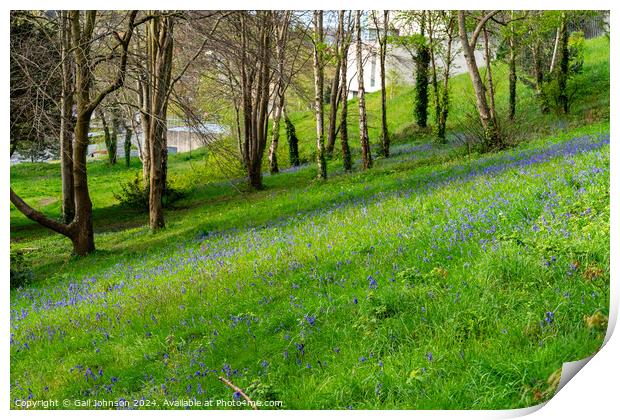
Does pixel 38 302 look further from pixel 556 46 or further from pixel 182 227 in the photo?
pixel 556 46

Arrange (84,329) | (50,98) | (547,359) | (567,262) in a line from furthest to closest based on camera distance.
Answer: (50,98) < (84,329) < (567,262) < (547,359)

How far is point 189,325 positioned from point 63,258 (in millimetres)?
2606

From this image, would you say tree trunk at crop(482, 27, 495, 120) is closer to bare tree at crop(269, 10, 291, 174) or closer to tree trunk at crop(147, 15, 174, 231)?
bare tree at crop(269, 10, 291, 174)

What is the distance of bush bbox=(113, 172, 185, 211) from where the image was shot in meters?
6.69

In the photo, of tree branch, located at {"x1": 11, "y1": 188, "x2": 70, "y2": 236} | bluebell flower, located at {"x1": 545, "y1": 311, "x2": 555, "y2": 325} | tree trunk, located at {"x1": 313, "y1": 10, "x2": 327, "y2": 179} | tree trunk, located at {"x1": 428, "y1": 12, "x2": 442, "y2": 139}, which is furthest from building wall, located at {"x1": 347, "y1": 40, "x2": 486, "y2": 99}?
tree branch, located at {"x1": 11, "y1": 188, "x2": 70, "y2": 236}

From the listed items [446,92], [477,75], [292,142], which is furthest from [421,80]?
[292,142]

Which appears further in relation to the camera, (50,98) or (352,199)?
(352,199)

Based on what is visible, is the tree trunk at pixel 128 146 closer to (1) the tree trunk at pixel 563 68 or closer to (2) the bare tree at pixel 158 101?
(2) the bare tree at pixel 158 101

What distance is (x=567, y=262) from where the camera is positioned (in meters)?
4.71

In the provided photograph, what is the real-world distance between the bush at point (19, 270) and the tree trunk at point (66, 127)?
1.98ft

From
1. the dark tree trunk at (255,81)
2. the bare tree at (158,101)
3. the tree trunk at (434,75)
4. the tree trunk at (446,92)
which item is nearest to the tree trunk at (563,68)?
the tree trunk at (446,92)

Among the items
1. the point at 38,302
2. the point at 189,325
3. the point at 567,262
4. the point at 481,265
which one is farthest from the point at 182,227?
the point at 567,262

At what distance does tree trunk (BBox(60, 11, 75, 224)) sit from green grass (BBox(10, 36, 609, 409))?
0.21 meters

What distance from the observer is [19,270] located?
6.31 meters
